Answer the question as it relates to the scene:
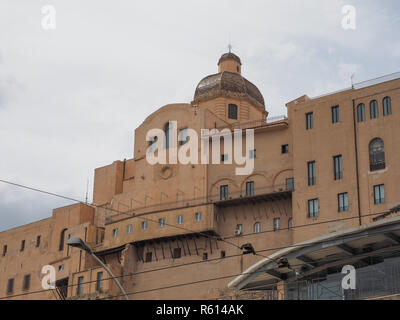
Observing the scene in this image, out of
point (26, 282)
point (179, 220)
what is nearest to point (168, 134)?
point (179, 220)

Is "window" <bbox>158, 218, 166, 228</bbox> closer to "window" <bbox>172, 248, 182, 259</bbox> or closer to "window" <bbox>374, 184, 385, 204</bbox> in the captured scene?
"window" <bbox>172, 248, 182, 259</bbox>

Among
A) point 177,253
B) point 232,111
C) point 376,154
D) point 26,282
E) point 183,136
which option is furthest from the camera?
point 26,282

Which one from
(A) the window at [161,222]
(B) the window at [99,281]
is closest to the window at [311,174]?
(A) the window at [161,222]

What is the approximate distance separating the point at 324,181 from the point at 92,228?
21.9 m

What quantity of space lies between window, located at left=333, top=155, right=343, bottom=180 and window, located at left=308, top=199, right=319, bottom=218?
204 cm

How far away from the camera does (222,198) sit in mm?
54625

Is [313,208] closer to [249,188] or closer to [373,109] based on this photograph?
[249,188]

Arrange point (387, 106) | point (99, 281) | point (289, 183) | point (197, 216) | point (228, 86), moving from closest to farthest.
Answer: point (387, 106) → point (289, 183) → point (197, 216) → point (99, 281) → point (228, 86)

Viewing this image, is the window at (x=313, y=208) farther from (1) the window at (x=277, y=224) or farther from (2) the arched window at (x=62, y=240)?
(2) the arched window at (x=62, y=240)

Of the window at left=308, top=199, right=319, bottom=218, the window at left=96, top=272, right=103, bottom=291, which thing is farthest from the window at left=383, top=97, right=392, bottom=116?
the window at left=96, top=272, right=103, bottom=291

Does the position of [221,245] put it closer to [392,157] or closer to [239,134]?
[239,134]

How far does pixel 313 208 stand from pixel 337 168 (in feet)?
9.90

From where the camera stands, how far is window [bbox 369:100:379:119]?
158ft
